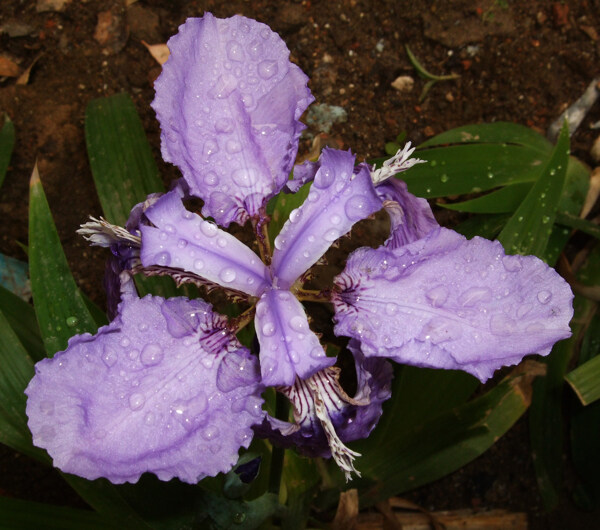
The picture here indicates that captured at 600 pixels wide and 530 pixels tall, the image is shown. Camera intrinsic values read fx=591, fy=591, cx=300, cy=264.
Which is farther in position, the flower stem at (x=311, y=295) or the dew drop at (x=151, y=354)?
the flower stem at (x=311, y=295)

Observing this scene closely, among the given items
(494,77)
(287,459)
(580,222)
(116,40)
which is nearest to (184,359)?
(287,459)

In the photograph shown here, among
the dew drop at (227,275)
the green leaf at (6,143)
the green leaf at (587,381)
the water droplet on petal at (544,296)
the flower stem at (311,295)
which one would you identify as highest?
the dew drop at (227,275)

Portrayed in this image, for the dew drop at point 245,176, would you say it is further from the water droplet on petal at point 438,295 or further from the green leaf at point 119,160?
the green leaf at point 119,160

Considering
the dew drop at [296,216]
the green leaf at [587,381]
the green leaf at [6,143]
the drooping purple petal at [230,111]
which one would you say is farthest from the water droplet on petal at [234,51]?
the green leaf at [587,381]

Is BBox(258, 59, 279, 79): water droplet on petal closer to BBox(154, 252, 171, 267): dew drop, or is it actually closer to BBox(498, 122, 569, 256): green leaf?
BBox(154, 252, 171, 267): dew drop

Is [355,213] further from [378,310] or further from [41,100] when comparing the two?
[41,100]

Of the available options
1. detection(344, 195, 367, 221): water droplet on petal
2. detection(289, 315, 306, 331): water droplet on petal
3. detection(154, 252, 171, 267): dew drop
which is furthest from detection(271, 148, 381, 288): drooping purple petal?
detection(154, 252, 171, 267): dew drop
